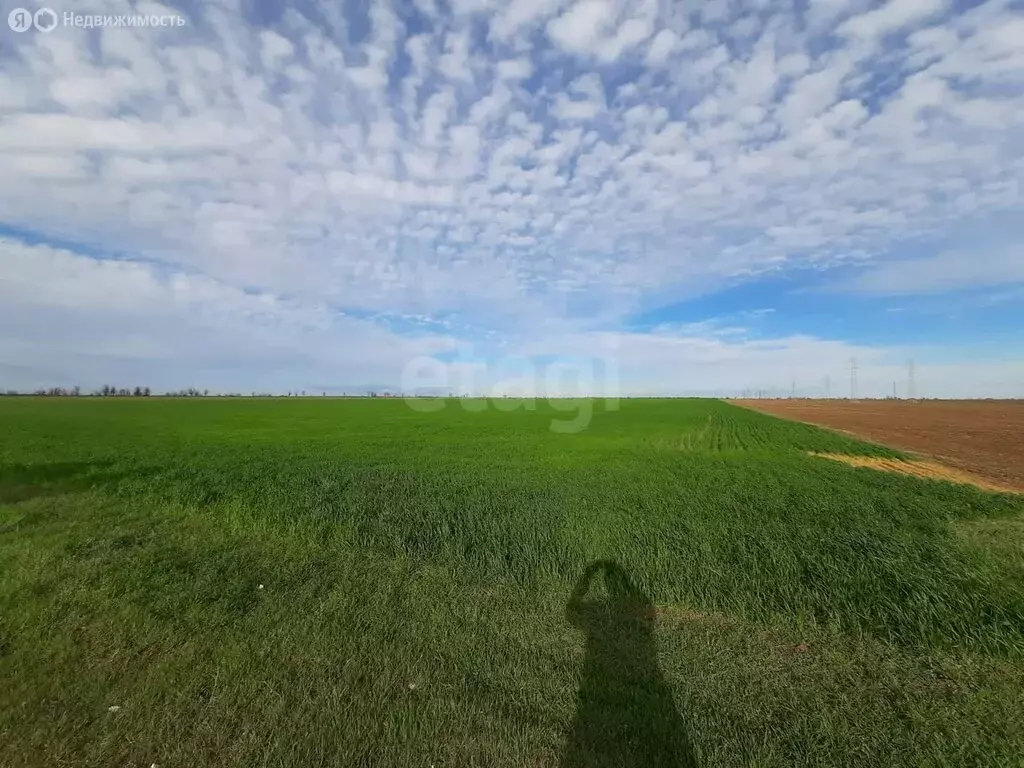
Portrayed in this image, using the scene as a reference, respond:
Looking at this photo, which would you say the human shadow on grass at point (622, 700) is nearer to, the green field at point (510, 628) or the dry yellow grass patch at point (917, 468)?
the green field at point (510, 628)

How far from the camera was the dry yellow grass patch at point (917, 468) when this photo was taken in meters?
21.2

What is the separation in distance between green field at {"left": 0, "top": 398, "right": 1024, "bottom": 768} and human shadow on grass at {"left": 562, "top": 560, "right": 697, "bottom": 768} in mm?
32

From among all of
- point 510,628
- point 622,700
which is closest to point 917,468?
point 510,628

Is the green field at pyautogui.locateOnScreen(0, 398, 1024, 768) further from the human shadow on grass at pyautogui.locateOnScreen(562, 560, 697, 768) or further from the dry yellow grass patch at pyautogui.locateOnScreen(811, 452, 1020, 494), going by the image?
the dry yellow grass patch at pyautogui.locateOnScreen(811, 452, 1020, 494)

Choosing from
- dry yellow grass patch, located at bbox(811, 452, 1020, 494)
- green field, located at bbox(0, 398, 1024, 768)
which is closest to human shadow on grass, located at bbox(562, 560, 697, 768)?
green field, located at bbox(0, 398, 1024, 768)

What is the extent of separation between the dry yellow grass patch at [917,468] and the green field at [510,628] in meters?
9.13

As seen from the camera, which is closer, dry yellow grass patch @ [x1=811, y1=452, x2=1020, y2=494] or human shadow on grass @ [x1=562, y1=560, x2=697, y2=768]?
human shadow on grass @ [x1=562, y1=560, x2=697, y2=768]

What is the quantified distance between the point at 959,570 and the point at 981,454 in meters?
33.9

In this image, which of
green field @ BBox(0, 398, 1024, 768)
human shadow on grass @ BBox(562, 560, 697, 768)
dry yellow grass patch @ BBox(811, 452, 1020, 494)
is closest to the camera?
human shadow on grass @ BBox(562, 560, 697, 768)

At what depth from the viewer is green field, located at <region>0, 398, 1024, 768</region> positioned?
4602 mm

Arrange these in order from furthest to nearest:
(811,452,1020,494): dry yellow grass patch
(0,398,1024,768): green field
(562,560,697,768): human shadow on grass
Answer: (811,452,1020,494): dry yellow grass patch < (0,398,1024,768): green field < (562,560,697,768): human shadow on grass

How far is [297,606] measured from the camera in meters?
7.30

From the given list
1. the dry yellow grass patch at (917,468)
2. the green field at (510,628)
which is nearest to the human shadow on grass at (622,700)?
the green field at (510,628)

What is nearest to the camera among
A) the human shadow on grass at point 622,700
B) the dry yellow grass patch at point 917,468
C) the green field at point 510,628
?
the human shadow on grass at point 622,700
